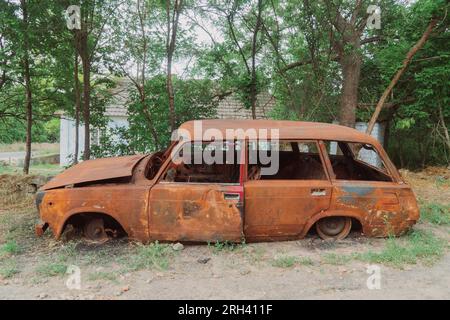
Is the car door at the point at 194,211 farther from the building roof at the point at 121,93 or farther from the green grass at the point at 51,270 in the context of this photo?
the building roof at the point at 121,93

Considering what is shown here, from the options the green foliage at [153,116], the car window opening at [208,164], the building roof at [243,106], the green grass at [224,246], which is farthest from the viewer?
the building roof at [243,106]

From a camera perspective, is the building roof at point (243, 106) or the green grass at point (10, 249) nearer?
the green grass at point (10, 249)

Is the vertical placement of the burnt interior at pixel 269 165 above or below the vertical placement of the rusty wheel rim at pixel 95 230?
above

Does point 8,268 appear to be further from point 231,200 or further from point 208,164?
point 208,164

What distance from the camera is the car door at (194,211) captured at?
15.3ft

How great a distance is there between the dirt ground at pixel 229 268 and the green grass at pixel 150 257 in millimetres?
12

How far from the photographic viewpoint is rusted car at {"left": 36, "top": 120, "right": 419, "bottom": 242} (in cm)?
465

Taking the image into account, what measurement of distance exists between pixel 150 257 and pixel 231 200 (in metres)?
1.18

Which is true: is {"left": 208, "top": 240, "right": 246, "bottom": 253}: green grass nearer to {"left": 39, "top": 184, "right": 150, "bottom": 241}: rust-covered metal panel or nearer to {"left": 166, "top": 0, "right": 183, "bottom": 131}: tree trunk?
{"left": 39, "top": 184, "right": 150, "bottom": 241}: rust-covered metal panel

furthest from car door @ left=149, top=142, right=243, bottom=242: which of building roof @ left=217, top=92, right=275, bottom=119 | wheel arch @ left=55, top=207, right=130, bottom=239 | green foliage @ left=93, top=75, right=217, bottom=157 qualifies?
building roof @ left=217, top=92, right=275, bottom=119

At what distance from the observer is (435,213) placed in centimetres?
650

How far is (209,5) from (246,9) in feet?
3.22

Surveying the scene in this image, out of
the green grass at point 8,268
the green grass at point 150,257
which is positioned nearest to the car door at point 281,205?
the green grass at point 150,257

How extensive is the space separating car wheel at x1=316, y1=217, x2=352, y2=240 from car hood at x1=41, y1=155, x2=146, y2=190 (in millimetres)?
2682
